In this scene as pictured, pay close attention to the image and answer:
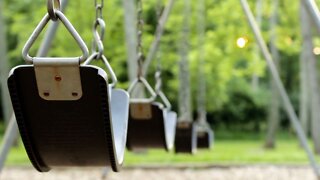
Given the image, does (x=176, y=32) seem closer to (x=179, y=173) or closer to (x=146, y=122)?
(x=179, y=173)

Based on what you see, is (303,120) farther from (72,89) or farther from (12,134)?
(72,89)

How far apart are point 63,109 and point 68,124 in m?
0.06

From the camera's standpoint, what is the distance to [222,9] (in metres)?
10.6

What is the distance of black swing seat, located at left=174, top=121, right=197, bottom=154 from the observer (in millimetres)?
4801

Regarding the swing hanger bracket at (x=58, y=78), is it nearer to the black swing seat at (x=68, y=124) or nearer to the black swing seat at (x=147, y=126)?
the black swing seat at (x=68, y=124)

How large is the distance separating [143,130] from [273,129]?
922 centimetres

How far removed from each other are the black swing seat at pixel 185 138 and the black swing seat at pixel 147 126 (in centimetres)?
A: 174

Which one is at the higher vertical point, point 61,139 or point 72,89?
point 72,89

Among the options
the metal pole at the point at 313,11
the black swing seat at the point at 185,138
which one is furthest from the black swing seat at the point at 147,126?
the black swing seat at the point at 185,138

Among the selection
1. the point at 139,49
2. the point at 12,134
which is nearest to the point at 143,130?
the point at 139,49

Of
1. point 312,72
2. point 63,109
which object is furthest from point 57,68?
point 312,72

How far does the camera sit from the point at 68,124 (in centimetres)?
152

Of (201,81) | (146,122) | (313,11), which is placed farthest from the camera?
(201,81)

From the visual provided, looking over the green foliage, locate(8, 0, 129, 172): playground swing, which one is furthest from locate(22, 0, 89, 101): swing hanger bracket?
the green foliage
